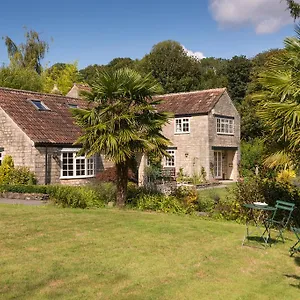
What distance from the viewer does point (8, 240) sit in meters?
9.77

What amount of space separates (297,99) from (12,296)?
345 inches

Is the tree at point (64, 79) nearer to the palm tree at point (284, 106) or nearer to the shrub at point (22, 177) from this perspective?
the shrub at point (22, 177)

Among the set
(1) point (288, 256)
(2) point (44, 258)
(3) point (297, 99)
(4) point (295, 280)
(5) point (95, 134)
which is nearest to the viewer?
(4) point (295, 280)

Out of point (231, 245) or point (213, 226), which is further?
point (213, 226)

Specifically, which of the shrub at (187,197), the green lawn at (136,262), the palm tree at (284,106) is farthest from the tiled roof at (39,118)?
the palm tree at (284,106)

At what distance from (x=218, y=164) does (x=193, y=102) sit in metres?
5.74

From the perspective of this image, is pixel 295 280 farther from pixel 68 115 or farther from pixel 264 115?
pixel 68 115

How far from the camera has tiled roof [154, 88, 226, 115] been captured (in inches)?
1291

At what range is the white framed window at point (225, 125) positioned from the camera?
111ft

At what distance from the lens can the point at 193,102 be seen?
111 ft

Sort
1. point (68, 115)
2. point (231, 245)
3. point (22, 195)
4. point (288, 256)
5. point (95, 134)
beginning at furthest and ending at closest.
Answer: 1. point (68, 115)
2. point (22, 195)
3. point (95, 134)
4. point (231, 245)
5. point (288, 256)

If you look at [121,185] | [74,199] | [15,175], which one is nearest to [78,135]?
[15,175]

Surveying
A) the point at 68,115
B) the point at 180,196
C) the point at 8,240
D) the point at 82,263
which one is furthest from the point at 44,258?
the point at 68,115

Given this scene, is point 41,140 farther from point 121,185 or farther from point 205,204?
point 205,204
